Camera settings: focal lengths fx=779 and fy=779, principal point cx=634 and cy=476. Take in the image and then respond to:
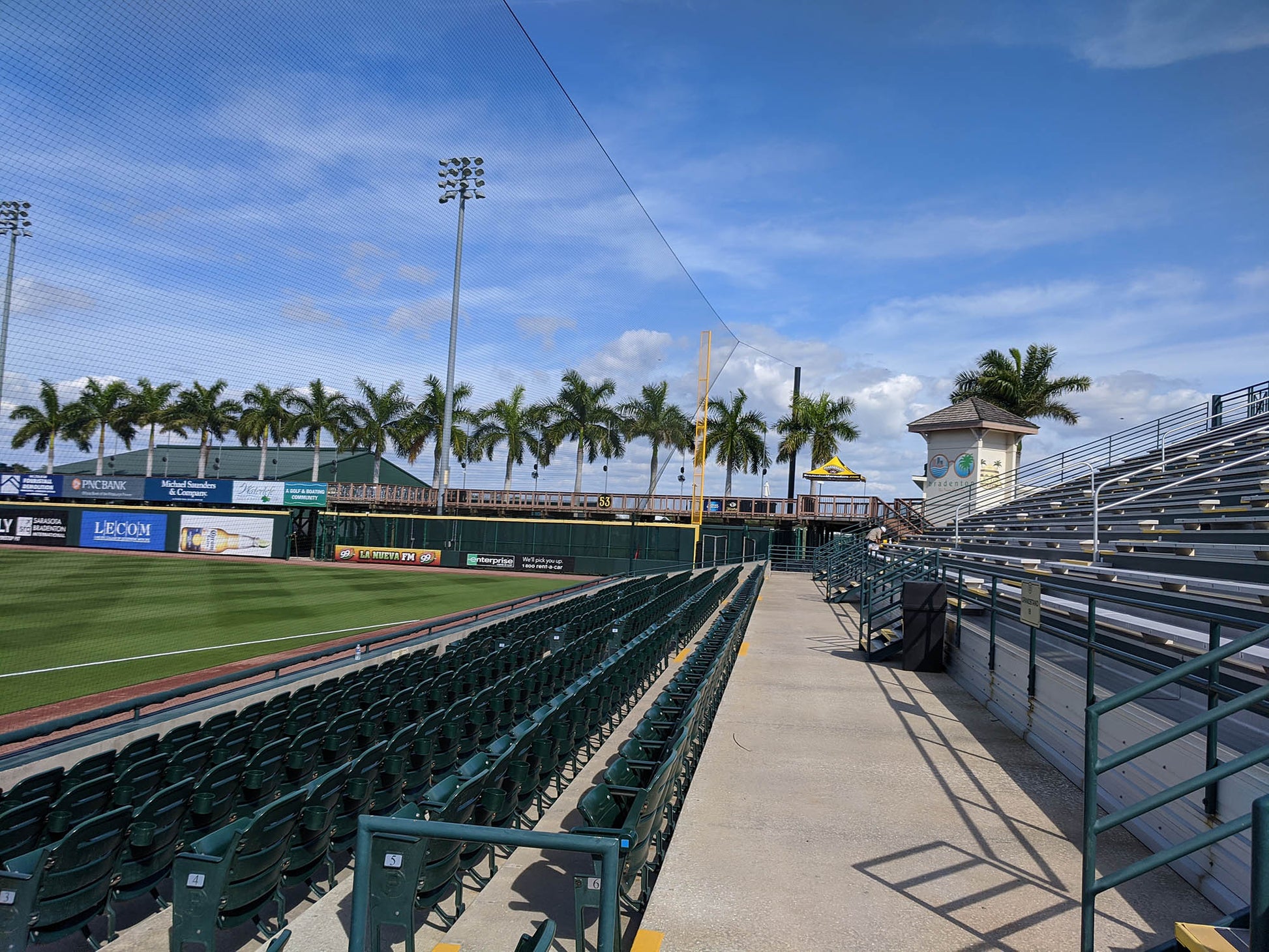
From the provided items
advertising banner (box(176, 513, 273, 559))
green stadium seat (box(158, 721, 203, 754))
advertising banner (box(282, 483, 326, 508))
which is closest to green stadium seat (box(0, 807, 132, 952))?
green stadium seat (box(158, 721, 203, 754))

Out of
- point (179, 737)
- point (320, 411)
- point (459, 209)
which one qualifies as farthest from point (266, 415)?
point (179, 737)

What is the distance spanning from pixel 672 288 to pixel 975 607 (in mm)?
19530

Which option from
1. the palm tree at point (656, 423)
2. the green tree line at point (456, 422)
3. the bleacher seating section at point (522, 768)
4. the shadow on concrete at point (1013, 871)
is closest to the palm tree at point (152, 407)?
the green tree line at point (456, 422)

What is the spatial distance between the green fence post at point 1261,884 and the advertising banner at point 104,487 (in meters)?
54.0

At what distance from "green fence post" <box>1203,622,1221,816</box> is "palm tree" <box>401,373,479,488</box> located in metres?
53.7

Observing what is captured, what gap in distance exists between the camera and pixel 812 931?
159 inches

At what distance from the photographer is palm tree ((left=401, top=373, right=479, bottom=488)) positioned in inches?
2208

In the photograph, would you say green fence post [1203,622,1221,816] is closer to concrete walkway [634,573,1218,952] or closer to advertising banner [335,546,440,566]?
concrete walkway [634,573,1218,952]

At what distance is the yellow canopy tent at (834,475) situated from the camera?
38719 millimetres

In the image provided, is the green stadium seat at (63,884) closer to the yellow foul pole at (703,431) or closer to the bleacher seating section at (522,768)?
the bleacher seating section at (522,768)

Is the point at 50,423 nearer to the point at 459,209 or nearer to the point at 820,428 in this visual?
the point at 459,209

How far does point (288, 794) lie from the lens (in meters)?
5.70

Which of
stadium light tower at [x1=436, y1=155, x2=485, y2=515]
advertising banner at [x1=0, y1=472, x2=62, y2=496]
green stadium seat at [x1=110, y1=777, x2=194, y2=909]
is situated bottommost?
green stadium seat at [x1=110, y1=777, x2=194, y2=909]

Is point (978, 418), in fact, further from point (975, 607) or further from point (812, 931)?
point (812, 931)
